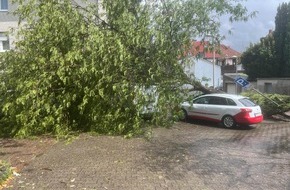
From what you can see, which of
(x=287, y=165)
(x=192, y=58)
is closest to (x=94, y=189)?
(x=287, y=165)

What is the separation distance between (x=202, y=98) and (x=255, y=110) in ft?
7.93

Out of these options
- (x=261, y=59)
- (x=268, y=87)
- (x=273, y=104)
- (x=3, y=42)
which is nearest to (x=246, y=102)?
(x=273, y=104)

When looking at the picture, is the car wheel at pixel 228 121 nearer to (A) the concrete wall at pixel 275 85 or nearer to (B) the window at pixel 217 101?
(B) the window at pixel 217 101

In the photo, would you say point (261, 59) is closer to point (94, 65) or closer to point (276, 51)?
point (276, 51)


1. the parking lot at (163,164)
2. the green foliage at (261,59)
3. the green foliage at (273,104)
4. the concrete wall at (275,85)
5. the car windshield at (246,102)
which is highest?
the green foliage at (261,59)

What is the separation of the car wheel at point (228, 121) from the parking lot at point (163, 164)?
2.32 metres

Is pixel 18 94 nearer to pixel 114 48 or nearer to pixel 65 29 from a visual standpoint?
pixel 65 29

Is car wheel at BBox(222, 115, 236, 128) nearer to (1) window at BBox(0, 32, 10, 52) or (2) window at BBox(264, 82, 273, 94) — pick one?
(1) window at BBox(0, 32, 10, 52)

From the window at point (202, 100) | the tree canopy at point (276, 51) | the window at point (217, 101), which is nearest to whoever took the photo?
the window at point (217, 101)

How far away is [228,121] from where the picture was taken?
47.2 feet

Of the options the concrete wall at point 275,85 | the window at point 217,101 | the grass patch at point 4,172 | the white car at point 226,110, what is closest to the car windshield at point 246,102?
the white car at point 226,110

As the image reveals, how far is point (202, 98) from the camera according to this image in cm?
1524

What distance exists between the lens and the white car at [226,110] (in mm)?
13953

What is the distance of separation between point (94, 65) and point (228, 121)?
22.1ft
